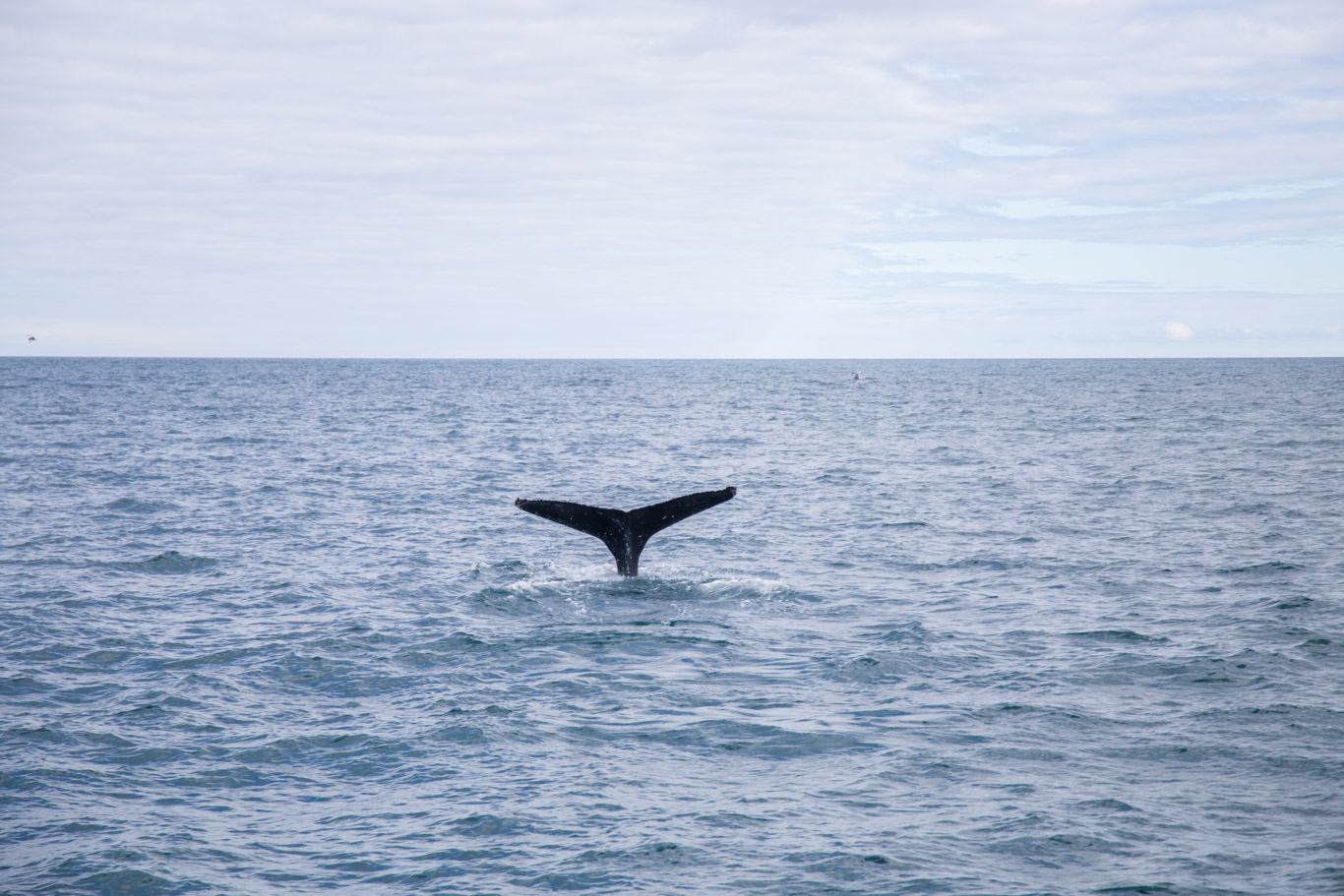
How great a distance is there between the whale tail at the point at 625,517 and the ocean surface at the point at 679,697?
66 centimetres

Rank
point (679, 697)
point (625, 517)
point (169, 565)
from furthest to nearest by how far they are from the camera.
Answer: point (169, 565) → point (625, 517) → point (679, 697)

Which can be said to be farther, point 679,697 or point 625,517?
point 625,517

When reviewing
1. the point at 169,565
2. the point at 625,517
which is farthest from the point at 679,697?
the point at 169,565

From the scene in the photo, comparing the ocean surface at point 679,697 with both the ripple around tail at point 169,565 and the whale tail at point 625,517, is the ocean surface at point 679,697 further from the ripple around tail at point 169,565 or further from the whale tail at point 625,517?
the whale tail at point 625,517

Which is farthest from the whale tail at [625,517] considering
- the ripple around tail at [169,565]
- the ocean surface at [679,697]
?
the ripple around tail at [169,565]

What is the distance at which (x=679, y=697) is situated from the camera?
12.7m

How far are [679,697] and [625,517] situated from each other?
5.37m

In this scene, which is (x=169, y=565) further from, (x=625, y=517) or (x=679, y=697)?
(x=679, y=697)

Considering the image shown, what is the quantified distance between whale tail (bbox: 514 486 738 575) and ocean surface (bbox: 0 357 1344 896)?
0.66 meters

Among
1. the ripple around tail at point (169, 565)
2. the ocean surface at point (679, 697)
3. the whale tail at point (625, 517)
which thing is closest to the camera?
the ocean surface at point (679, 697)

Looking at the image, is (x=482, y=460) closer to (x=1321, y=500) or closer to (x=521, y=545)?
(x=521, y=545)

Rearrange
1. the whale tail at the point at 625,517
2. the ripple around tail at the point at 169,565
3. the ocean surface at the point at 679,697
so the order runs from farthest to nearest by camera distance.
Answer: the ripple around tail at the point at 169,565
the whale tail at the point at 625,517
the ocean surface at the point at 679,697

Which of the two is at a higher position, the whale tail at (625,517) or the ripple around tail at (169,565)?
the whale tail at (625,517)

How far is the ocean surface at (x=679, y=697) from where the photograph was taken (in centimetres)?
898
